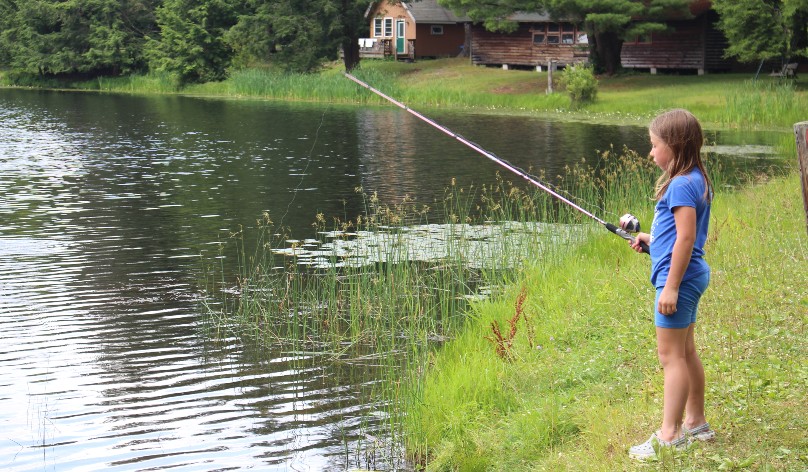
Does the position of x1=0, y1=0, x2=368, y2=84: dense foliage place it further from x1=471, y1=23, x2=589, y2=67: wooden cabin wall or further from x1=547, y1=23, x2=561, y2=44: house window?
x1=547, y1=23, x2=561, y2=44: house window

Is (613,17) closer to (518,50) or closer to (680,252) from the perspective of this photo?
(518,50)

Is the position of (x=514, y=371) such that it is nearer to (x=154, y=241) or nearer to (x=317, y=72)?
(x=154, y=241)

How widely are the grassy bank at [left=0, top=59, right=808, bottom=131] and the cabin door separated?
11.9 ft

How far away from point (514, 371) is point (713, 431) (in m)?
2.17

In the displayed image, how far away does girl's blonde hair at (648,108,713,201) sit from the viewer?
560cm

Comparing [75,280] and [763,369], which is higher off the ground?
[763,369]

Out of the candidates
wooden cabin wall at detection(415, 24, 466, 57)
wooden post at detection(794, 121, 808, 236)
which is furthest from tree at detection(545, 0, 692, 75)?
wooden post at detection(794, 121, 808, 236)

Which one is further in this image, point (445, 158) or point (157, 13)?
point (157, 13)


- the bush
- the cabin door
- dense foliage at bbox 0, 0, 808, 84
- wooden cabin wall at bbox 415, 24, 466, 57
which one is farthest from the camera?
the cabin door

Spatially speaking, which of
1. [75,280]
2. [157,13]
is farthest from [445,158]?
[157,13]

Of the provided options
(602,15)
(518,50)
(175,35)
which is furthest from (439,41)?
(602,15)

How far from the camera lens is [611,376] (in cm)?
718

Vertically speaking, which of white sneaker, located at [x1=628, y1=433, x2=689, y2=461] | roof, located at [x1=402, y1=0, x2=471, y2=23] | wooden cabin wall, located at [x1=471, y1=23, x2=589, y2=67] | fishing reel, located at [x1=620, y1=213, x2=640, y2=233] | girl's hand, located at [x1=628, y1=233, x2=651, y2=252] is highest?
roof, located at [x1=402, y1=0, x2=471, y2=23]

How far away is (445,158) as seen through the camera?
2558 centimetres
